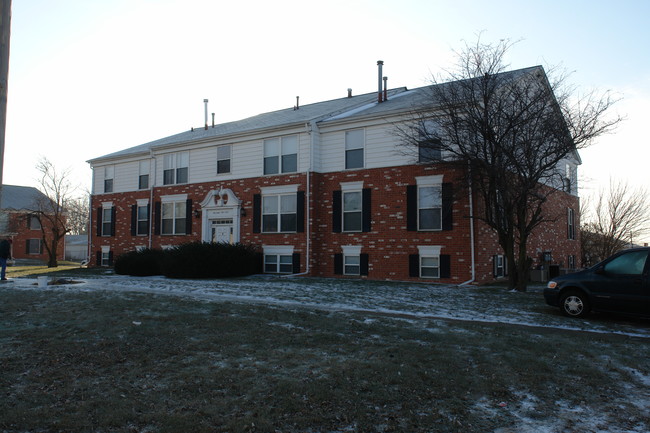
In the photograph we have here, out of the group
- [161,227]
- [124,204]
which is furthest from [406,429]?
[124,204]

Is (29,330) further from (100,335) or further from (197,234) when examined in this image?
(197,234)

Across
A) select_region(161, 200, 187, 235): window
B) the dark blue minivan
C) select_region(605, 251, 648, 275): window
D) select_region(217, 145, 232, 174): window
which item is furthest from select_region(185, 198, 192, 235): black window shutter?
select_region(605, 251, 648, 275): window

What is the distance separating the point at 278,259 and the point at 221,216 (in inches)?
153

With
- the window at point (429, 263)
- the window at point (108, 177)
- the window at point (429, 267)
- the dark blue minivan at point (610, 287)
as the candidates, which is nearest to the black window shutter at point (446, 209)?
the window at point (429, 263)

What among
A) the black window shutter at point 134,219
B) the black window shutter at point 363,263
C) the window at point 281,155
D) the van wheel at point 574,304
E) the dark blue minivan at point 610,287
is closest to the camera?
the dark blue minivan at point 610,287

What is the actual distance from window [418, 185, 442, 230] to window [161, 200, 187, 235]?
12251 mm

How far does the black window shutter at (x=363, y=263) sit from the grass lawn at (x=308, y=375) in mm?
11404

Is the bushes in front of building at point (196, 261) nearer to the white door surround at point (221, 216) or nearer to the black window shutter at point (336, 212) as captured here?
the white door surround at point (221, 216)

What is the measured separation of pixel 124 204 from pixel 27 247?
31439 mm

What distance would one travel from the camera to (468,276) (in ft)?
59.6

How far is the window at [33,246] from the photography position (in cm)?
5391

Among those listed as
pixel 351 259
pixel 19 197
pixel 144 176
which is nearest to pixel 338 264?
pixel 351 259

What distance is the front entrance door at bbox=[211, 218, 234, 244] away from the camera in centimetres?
2423

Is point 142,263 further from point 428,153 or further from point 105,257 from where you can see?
point 428,153
